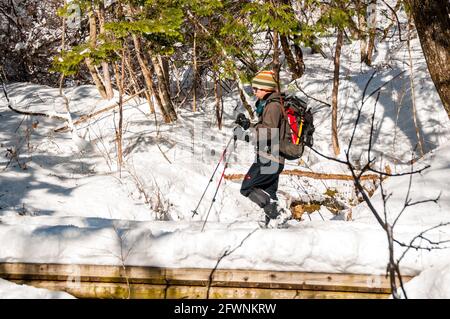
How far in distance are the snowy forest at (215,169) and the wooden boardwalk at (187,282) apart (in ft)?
0.04

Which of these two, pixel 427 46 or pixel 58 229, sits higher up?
pixel 427 46

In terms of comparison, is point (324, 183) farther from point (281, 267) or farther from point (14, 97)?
point (14, 97)

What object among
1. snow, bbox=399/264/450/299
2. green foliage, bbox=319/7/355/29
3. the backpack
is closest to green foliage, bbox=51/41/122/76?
green foliage, bbox=319/7/355/29

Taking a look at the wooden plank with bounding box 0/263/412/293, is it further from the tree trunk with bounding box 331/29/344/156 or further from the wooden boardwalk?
the tree trunk with bounding box 331/29/344/156

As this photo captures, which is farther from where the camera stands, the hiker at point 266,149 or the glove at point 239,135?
the glove at point 239,135

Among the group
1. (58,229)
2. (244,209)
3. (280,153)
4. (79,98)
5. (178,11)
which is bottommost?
(244,209)

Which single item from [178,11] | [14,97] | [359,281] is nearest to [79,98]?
[14,97]

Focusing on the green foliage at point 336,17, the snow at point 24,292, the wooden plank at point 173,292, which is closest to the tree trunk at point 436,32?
the green foliage at point 336,17

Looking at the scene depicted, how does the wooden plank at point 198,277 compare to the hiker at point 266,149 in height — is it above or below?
below

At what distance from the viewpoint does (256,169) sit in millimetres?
5617

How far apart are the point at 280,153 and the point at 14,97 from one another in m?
9.56

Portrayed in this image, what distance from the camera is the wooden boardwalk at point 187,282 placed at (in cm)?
404

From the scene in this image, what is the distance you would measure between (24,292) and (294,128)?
9.82 ft

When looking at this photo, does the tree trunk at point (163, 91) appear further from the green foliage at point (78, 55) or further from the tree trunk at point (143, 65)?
the green foliage at point (78, 55)
